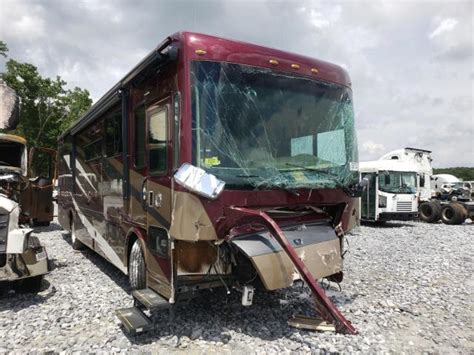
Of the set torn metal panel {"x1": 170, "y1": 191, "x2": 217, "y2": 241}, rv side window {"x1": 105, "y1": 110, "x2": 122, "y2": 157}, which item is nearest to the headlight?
rv side window {"x1": 105, "y1": 110, "x2": 122, "y2": 157}

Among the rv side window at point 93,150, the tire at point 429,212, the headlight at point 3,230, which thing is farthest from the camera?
the tire at point 429,212

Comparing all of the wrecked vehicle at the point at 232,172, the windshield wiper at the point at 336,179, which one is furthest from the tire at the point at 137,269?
the windshield wiper at the point at 336,179

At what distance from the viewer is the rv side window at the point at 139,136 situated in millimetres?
4832

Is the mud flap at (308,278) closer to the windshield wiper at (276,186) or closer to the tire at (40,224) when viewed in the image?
the windshield wiper at (276,186)

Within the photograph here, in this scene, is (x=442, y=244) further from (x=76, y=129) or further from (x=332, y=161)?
(x=76, y=129)

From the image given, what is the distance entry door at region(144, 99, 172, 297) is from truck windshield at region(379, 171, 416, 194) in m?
12.9

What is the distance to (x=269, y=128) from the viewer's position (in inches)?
172

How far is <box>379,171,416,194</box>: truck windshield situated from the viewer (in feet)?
51.9

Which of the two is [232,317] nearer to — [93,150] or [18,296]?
[18,296]

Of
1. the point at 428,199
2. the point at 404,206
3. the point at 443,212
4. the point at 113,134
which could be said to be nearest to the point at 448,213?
the point at 443,212

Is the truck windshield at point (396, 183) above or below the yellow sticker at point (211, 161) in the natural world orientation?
below

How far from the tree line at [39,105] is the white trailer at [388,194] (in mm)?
17738

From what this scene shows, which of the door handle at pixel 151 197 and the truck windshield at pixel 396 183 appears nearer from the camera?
the door handle at pixel 151 197

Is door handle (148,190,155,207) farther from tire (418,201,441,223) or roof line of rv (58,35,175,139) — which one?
tire (418,201,441,223)
